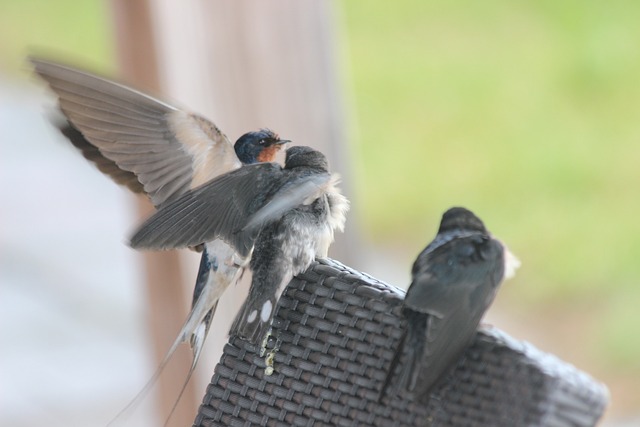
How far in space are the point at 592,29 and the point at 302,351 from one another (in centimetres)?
578

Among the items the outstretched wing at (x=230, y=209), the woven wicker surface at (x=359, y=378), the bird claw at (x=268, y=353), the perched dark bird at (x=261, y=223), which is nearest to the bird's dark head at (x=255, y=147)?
the perched dark bird at (x=261, y=223)

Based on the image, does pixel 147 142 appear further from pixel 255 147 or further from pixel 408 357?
pixel 408 357

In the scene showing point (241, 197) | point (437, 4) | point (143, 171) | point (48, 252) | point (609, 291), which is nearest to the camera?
point (241, 197)

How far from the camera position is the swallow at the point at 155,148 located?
245 cm

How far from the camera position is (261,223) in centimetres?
232

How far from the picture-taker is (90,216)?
6762 millimetres

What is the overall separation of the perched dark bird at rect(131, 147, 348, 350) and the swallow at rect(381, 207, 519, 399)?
328mm

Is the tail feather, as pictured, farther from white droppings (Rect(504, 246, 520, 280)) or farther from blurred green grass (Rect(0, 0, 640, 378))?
blurred green grass (Rect(0, 0, 640, 378))

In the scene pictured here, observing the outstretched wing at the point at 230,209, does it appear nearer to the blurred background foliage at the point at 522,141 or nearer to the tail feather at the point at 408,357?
the tail feather at the point at 408,357

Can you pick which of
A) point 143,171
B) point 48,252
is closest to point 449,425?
point 143,171

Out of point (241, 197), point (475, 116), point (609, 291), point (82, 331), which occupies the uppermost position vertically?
point (475, 116)

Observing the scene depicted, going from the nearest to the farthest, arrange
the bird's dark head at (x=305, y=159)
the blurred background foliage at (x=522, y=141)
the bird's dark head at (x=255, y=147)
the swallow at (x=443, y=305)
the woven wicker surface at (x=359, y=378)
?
the woven wicker surface at (x=359, y=378), the swallow at (x=443, y=305), the bird's dark head at (x=305, y=159), the bird's dark head at (x=255, y=147), the blurred background foliage at (x=522, y=141)

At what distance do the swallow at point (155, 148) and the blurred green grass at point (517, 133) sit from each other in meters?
2.77

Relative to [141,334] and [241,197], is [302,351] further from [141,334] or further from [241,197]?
[141,334]
